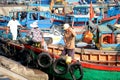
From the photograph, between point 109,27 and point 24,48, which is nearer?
point 109,27

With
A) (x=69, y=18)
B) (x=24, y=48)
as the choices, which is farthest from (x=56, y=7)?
(x=24, y=48)

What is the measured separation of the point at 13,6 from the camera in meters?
30.0

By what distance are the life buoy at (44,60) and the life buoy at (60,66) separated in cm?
32

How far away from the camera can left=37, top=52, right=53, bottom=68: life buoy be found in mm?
12262

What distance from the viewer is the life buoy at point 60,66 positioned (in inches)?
460

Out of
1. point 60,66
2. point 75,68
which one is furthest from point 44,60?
point 75,68

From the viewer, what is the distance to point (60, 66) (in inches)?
472

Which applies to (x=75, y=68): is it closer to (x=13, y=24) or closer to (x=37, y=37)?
(x=37, y=37)

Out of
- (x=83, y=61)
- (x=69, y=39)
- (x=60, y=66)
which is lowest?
(x=60, y=66)

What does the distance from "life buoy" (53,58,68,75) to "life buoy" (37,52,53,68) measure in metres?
0.32

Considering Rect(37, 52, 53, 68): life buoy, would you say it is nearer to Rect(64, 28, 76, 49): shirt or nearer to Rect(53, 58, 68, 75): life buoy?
Rect(53, 58, 68, 75): life buoy

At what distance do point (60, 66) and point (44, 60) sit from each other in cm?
84

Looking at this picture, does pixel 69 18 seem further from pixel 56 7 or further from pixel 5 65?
pixel 5 65

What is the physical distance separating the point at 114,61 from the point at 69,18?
11680 millimetres
